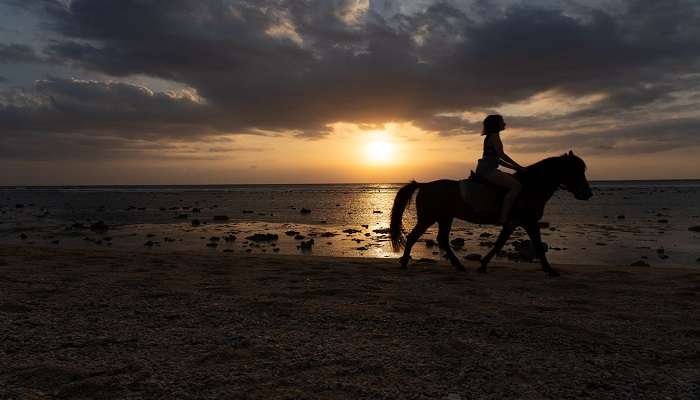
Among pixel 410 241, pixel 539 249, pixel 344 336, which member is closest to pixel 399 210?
pixel 410 241

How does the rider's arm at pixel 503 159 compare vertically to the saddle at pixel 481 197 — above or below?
above

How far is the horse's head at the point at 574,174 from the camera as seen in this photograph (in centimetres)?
1057

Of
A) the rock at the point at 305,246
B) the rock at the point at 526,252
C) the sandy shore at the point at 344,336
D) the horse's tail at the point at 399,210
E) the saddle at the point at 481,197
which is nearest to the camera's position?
the sandy shore at the point at 344,336

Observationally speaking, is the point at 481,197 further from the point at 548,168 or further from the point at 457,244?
the point at 457,244

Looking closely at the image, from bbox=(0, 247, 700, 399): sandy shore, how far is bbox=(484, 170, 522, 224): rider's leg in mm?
1674

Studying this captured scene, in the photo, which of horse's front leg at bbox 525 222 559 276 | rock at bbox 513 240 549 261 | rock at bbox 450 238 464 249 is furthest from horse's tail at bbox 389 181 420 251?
rock at bbox 450 238 464 249

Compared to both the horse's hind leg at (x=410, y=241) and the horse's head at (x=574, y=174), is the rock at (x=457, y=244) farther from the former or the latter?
the horse's head at (x=574, y=174)

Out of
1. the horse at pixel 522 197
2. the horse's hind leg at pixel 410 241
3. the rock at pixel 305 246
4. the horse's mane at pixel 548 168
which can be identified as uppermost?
the horse's mane at pixel 548 168

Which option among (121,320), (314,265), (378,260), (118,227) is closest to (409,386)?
(121,320)

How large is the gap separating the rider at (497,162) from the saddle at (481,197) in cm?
20

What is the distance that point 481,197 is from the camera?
36.0 ft

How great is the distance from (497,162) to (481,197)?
0.94 metres

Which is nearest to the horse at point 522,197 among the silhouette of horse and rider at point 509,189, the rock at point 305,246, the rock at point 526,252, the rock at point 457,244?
the silhouette of horse and rider at point 509,189

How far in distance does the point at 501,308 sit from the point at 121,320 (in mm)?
5778
